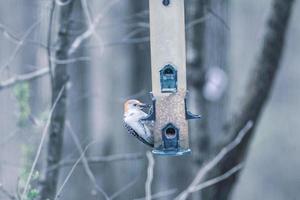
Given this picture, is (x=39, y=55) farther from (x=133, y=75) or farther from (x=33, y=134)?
(x=33, y=134)

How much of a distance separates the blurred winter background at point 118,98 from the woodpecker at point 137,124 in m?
0.70

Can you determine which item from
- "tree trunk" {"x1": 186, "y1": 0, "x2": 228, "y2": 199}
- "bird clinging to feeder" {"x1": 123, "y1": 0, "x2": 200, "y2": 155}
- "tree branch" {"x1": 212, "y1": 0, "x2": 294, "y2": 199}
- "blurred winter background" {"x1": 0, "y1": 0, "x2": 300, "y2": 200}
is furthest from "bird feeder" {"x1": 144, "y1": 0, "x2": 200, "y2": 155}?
"tree branch" {"x1": 212, "y1": 0, "x2": 294, "y2": 199}

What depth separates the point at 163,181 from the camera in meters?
8.66

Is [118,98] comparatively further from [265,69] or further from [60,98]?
[60,98]

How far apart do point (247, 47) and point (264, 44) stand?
3680 millimetres

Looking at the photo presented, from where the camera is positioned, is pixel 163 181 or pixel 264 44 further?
pixel 163 181

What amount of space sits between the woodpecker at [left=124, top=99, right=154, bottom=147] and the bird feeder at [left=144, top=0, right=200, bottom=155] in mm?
36

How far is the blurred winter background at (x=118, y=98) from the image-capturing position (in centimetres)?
707

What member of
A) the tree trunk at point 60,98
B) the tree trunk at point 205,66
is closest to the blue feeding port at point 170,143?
the tree trunk at point 60,98

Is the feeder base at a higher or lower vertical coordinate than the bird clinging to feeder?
lower

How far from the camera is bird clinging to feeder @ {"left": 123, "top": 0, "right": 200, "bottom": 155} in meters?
5.42

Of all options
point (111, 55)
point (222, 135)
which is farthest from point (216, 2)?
point (111, 55)

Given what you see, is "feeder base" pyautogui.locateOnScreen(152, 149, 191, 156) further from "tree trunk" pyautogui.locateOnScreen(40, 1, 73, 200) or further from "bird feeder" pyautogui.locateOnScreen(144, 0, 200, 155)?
"tree trunk" pyautogui.locateOnScreen(40, 1, 73, 200)

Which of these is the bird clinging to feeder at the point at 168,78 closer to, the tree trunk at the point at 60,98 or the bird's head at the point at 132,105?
the bird's head at the point at 132,105
